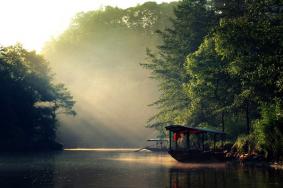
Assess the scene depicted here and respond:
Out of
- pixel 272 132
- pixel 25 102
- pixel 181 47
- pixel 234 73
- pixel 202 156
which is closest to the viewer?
pixel 272 132

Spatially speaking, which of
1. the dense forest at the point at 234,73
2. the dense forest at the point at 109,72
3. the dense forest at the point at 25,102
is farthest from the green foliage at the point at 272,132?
the dense forest at the point at 109,72

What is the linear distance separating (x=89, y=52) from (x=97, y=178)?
14341cm

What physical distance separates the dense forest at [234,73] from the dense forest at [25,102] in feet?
91.7

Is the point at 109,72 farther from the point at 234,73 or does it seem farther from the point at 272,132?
the point at 272,132

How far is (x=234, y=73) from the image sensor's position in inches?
2544

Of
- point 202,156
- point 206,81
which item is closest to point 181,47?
point 206,81

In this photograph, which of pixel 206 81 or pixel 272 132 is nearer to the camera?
pixel 272 132

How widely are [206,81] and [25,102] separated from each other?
49.3 meters

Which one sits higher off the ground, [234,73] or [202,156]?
[234,73]

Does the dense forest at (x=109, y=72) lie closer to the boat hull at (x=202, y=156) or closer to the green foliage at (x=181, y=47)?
the green foliage at (x=181, y=47)

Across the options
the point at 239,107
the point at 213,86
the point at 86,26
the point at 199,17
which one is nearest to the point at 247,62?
the point at 239,107

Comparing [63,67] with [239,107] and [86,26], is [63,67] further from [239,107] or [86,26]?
[239,107]

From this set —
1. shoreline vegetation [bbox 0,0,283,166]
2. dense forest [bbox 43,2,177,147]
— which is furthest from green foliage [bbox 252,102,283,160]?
dense forest [bbox 43,2,177,147]

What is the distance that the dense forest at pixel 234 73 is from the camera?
181 feet
